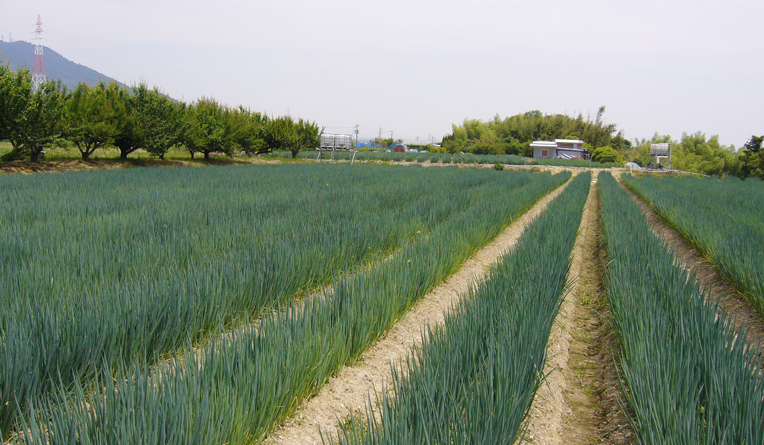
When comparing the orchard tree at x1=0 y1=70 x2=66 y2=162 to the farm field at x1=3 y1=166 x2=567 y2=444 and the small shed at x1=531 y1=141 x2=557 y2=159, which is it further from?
the small shed at x1=531 y1=141 x2=557 y2=159

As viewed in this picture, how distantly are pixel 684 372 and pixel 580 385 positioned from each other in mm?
824

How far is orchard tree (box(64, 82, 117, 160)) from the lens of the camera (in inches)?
574

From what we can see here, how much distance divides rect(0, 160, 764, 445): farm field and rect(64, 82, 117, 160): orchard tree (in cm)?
1154

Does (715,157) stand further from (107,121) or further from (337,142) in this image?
(107,121)

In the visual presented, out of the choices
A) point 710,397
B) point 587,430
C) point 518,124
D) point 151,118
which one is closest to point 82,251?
point 587,430

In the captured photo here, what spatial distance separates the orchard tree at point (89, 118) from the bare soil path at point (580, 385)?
16.5m

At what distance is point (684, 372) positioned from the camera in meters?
2.03

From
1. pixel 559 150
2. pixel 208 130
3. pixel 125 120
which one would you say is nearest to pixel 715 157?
pixel 559 150

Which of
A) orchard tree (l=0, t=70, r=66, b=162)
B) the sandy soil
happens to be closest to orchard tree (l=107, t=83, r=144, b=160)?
orchard tree (l=0, t=70, r=66, b=162)

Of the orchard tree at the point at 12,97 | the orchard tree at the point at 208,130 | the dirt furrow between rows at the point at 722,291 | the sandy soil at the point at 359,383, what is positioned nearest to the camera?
the sandy soil at the point at 359,383

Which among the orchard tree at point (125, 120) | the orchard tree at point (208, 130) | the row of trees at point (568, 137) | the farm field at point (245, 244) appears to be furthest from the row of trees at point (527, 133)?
the farm field at point (245, 244)

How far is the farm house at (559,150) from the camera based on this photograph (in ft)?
166

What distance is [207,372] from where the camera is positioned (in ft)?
5.81

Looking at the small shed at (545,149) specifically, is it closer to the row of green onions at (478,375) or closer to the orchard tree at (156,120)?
the orchard tree at (156,120)
